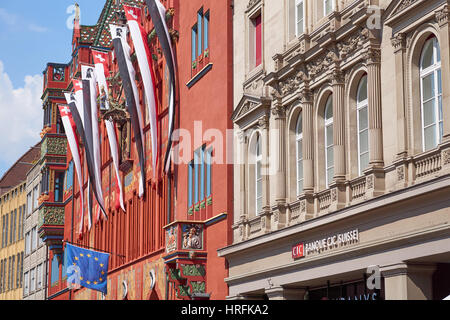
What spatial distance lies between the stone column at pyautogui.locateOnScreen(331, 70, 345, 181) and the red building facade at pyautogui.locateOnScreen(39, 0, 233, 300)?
7.87 m

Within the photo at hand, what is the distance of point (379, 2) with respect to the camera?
67.6 ft

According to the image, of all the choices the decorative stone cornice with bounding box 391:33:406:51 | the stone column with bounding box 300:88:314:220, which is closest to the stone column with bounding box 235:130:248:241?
the stone column with bounding box 300:88:314:220

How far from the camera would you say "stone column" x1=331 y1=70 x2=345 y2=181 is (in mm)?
22141

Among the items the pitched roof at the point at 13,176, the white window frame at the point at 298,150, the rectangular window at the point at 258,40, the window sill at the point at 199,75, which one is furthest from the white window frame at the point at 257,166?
the pitched roof at the point at 13,176

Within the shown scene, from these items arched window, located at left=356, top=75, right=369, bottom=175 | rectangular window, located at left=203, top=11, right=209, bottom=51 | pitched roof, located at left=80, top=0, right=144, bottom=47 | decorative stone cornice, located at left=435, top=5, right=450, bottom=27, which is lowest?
arched window, located at left=356, top=75, right=369, bottom=175

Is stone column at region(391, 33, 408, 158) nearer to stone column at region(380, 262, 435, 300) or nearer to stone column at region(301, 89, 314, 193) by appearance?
stone column at region(380, 262, 435, 300)

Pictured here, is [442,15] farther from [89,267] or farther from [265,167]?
[89,267]

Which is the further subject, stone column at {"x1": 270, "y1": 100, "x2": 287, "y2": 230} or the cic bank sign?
stone column at {"x1": 270, "y1": 100, "x2": 287, "y2": 230}

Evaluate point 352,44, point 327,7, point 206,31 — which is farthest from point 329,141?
point 206,31

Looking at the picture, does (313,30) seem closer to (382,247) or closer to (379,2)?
(379,2)

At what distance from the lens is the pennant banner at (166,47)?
114 ft

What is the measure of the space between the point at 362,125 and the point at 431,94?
311cm
